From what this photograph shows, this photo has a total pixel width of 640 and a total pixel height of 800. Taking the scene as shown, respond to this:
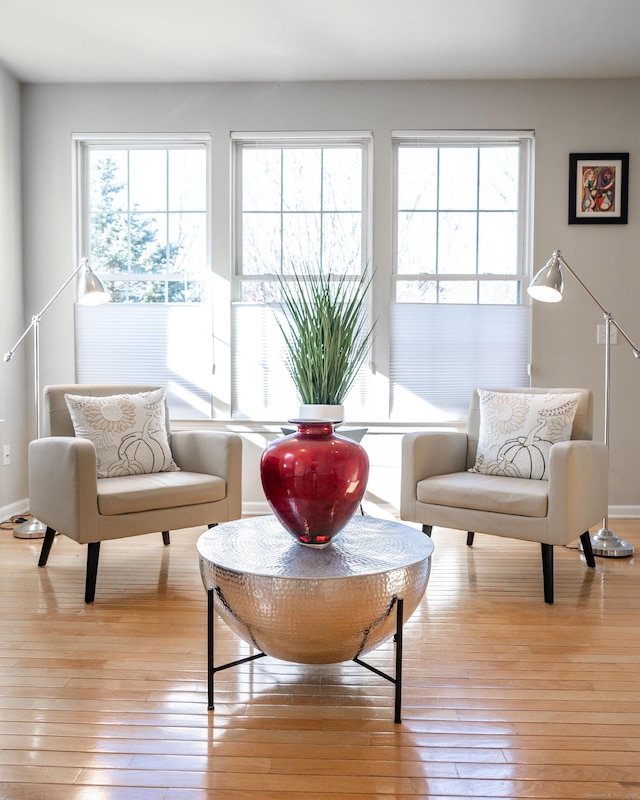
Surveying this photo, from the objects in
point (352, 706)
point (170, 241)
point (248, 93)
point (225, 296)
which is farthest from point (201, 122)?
point (352, 706)

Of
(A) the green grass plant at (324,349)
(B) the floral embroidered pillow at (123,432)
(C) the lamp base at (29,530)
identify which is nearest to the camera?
(B) the floral embroidered pillow at (123,432)

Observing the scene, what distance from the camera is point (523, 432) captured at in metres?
3.41

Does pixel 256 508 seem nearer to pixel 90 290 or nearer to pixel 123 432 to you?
pixel 123 432

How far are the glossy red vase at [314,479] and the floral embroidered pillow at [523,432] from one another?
146 centimetres

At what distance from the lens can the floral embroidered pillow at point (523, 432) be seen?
3.34 meters

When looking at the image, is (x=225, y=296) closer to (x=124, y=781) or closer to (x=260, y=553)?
(x=260, y=553)

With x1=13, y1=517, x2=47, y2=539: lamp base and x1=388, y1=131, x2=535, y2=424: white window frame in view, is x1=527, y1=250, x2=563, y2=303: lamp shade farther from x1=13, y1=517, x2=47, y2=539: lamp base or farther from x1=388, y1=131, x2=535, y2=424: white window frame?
x1=13, y1=517, x2=47, y2=539: lamp base

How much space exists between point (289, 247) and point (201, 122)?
38.0 inches

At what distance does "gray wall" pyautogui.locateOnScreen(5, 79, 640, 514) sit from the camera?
4438mm

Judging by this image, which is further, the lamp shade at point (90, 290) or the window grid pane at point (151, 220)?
the window grid pane at point (151, 220)

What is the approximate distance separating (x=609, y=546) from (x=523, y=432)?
0.84m

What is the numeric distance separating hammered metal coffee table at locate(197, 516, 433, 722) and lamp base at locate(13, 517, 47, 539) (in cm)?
213

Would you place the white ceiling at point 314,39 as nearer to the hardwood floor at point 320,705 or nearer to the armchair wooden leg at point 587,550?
the armchair wooden leg at point 587,550

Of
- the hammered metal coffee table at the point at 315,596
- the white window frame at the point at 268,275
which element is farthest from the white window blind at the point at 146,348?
the hammered metal coffee table at the point at 315,596
